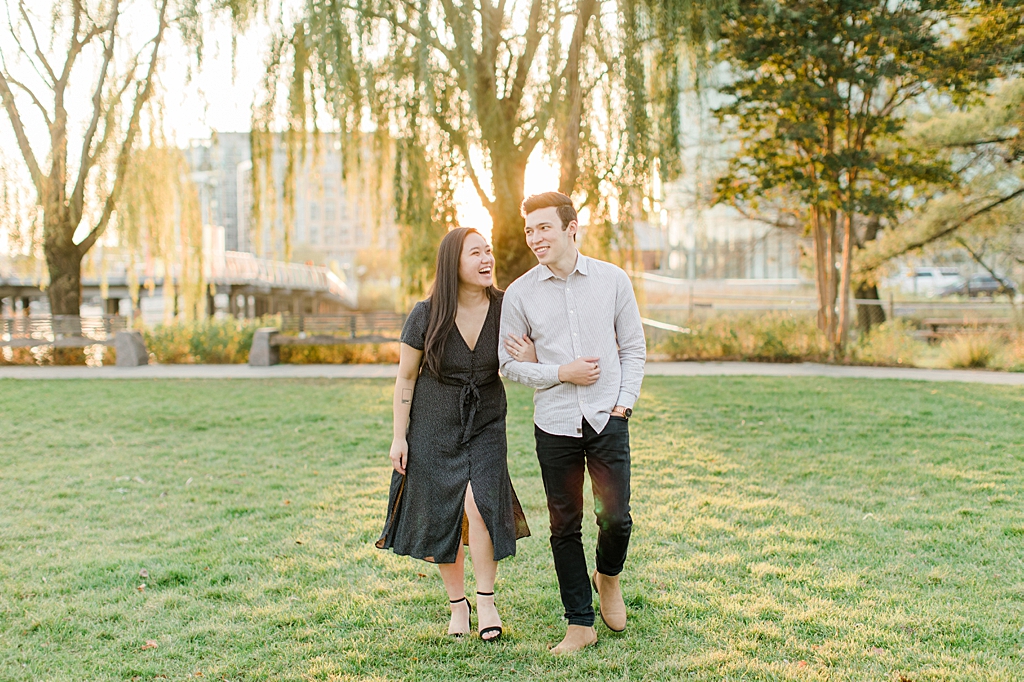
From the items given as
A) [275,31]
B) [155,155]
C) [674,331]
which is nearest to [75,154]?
[155,155]

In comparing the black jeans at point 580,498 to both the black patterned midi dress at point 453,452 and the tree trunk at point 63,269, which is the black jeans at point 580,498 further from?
the tree trunk at point 63,269

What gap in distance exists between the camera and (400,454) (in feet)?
12.3

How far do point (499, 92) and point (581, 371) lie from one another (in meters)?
9.88

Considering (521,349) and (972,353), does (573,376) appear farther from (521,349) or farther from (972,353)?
(972,353)

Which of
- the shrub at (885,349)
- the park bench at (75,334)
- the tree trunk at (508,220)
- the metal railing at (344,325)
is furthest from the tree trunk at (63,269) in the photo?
the shrub at (885,349)

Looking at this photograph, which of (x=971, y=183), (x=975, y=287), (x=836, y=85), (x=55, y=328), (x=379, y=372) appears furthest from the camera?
(x=975, y=287)

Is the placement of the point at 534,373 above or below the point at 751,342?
above

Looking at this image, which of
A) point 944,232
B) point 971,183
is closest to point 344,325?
point 944,232

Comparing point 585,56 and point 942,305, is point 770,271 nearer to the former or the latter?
point 942,305

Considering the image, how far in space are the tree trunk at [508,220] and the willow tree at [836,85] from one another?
13.4 feet

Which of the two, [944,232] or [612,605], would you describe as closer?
[612,605]

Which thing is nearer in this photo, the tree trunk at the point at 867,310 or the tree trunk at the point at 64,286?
the tree trunk at the point at 64,286

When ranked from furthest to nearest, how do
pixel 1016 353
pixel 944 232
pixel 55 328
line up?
pixel 944 232 → pixel 55 328 → pixel 1016 353

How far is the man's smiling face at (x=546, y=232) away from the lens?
3.48 m
